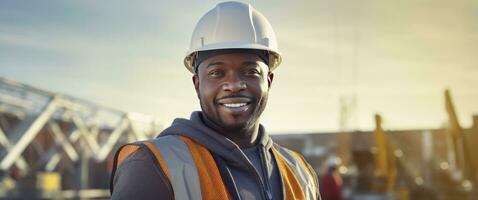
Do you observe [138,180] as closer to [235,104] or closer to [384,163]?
[235,104]

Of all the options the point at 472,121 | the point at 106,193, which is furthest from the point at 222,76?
the point at 106,193

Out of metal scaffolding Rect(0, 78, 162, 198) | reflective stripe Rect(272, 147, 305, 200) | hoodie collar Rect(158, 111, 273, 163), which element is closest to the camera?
hoodie collar Rect(158, 111, 273, 163)

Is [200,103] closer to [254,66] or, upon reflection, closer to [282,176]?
[254,66]

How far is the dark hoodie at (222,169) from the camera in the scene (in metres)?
1.88

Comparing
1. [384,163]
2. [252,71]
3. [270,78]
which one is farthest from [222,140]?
[384,163]

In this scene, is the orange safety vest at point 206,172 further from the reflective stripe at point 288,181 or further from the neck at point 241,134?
the neck at point 241,134

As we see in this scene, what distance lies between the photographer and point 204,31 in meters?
2.40

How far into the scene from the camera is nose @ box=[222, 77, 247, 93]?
2172 mm

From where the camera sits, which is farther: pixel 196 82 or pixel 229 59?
pixel 196 82

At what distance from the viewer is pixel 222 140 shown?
2.16 metres

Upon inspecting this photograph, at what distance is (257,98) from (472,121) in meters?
16.3

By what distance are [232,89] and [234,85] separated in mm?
16

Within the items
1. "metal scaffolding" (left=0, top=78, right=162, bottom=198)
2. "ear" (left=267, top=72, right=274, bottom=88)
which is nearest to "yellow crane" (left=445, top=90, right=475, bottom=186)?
"metal scaffolding" (left=0, top=78, right=162, bottom=198)

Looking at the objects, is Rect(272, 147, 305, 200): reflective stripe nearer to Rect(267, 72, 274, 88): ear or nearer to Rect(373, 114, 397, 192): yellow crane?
Rect(267, 72, 274, 88): ear
